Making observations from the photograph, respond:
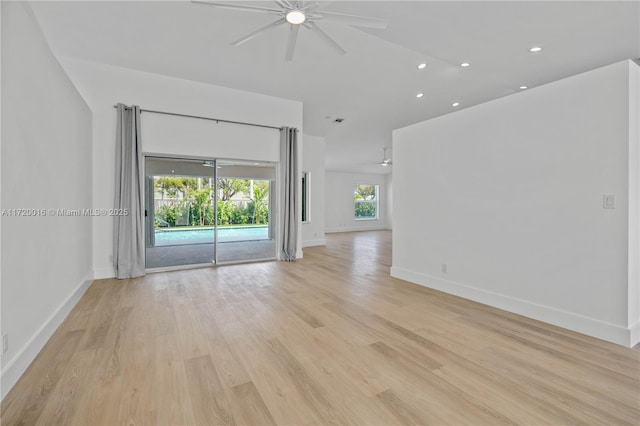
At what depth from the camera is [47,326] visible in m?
2.40

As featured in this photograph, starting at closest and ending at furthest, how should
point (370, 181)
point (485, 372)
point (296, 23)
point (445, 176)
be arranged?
point (485, 372) < point (296, 23) < point (445, 176) < point (370, 181)

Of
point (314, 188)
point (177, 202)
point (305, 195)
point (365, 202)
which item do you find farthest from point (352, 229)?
point (177, 202)

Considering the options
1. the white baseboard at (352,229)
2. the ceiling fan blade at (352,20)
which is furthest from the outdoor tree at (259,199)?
the white baseboard at (352,229)

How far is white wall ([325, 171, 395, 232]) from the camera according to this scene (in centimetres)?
1280

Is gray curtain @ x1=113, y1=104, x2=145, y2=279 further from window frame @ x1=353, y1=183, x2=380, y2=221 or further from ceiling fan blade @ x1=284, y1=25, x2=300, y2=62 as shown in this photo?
window frame @ x1=353, y1=183, x2=380, y2=221

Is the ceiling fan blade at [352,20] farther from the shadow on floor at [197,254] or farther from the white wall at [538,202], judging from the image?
the shadow on floor at [197,254]

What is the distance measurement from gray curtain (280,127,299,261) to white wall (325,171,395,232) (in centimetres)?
674

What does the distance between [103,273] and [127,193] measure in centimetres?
129

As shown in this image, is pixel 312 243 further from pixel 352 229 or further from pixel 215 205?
pixel 352 229

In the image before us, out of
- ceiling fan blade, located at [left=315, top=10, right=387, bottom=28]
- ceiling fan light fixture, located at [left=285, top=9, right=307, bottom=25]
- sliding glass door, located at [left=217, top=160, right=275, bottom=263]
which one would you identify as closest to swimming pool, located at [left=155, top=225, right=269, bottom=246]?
sliding glass door, located at [left=217, top=160, right=275, bottom=263]

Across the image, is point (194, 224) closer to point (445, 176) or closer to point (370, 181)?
point (445, 176)

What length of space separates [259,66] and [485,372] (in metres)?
4.61

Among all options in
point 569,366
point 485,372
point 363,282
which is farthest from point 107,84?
point 569,366

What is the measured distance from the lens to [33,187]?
2.24 metres
